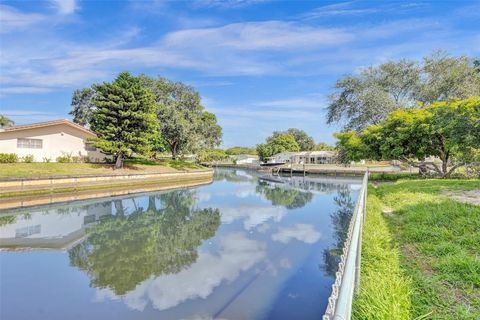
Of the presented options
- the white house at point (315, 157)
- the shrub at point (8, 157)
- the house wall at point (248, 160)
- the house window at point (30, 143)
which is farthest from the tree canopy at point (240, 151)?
the shrub at point (8, 157)

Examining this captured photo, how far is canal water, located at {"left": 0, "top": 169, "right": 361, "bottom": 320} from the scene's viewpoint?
4188mm

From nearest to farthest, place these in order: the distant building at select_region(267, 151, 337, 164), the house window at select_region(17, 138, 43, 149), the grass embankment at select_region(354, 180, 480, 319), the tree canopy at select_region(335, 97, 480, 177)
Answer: the grass embankment at select_region(354, 180, 480, 319), the tree canopy at select_region(335, 97, 480, 177), the house window at select_region(17, 138, 43, 149), the distant building at select_region(267, 151, 337, 164)

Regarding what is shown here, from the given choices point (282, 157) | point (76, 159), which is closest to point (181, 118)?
point (76, 159)

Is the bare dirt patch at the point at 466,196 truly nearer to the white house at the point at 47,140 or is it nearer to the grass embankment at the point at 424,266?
the grass embankment at the point at 424,266

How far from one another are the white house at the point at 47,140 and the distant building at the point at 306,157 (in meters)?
31.1

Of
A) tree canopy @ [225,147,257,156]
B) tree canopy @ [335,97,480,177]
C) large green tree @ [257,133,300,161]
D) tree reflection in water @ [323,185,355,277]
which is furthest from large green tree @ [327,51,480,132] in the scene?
tree canopy @ [225,147,257,156]

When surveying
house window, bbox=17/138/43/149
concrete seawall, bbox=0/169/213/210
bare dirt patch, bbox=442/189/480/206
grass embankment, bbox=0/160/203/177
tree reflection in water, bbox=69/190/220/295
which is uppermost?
house window, bbox=17/138/43/149

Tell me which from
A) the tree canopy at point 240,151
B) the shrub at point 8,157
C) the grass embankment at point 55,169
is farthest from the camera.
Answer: the tree canopy at point 240,151

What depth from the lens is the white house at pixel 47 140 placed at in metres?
18.8

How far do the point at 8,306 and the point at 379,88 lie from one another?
25571 mm

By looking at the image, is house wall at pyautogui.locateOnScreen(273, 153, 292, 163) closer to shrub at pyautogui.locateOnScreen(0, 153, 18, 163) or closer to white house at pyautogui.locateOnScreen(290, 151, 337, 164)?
white house at pyautogui.locateOnScreen(290, 151, 337, 164)

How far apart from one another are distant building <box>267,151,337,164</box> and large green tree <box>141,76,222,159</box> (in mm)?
18700

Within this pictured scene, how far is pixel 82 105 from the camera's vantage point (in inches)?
1298

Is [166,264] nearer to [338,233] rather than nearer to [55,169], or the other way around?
[338,233]
